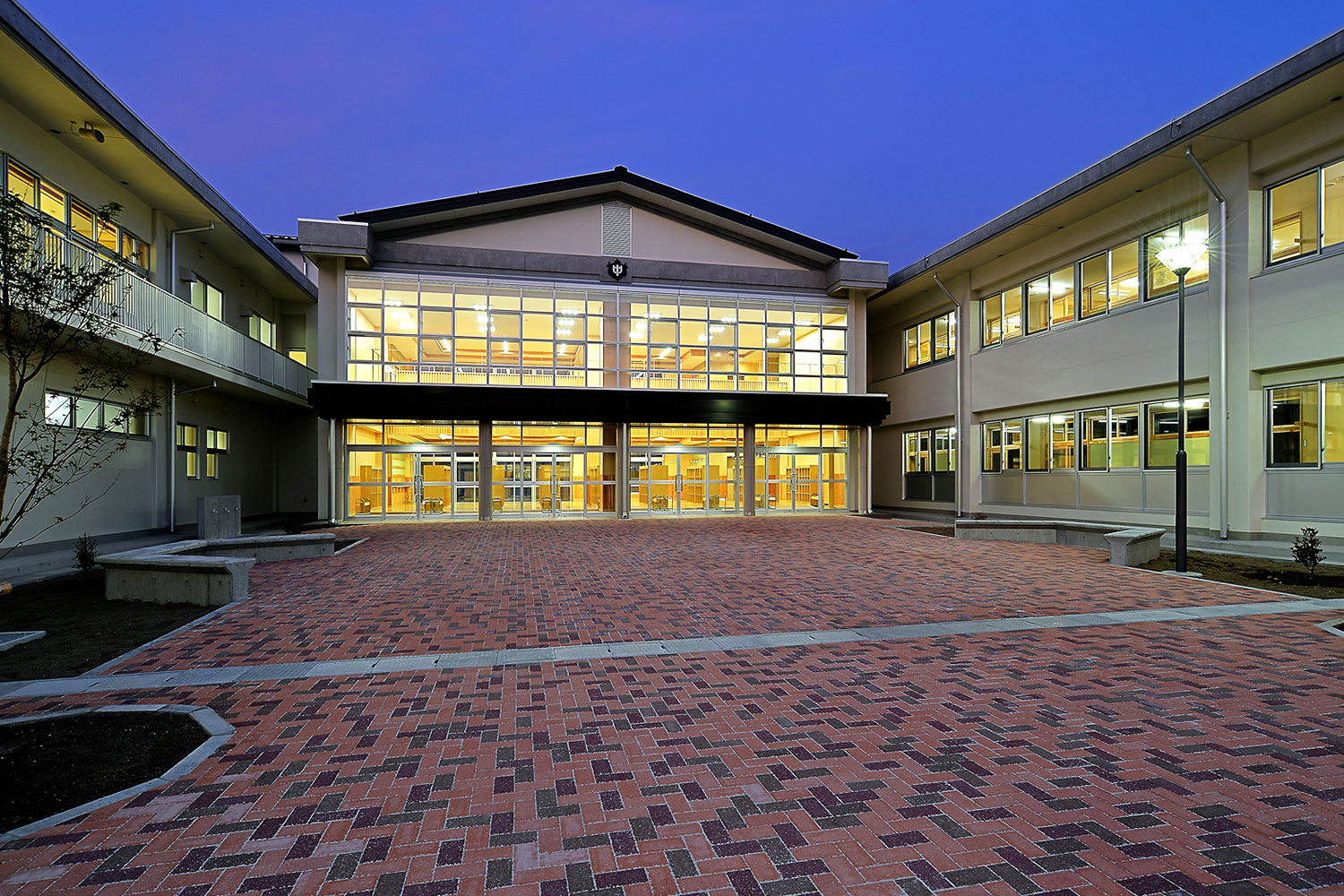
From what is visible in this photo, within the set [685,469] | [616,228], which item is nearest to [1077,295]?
[685,469]

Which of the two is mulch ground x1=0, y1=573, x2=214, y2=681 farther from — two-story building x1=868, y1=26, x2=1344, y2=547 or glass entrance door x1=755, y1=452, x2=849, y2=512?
glass entrance door x1=755, y1=452, x2=849, y2=512

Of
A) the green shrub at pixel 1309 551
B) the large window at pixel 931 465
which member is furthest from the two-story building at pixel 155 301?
the large window at pixel 931 465

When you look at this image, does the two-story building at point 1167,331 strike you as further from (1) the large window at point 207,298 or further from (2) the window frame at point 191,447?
(2) the window frame at point 191,447

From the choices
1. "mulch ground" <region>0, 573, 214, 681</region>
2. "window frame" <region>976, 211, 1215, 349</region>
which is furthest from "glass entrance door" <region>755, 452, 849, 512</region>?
"mulch ground" <region>0, 573, 214, 681</region>

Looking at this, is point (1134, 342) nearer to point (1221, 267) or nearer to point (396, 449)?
point (1221, 267)

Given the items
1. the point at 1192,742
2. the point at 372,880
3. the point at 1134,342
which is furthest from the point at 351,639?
the point at 1134,342

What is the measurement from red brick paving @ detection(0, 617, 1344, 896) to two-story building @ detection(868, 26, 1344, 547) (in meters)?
10.7

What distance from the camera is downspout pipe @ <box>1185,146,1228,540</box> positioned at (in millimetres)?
14328

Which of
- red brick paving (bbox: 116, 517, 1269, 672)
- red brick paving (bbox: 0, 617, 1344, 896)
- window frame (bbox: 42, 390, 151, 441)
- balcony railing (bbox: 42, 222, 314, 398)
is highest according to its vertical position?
balcony railing (bbox: 42, 222, 314, 398)

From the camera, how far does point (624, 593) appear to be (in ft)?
30.9

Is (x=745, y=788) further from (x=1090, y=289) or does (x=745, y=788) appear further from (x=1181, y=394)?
(x=1090, y=289)

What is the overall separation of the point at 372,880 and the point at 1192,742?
16.6 feet

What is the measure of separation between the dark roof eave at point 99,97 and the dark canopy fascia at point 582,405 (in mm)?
5817

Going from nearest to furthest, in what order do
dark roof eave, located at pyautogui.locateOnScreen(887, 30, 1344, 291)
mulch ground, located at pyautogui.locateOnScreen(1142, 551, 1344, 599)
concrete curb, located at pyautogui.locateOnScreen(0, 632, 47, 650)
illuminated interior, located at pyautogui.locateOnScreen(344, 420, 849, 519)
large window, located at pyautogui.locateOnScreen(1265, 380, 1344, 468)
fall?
concrete curb, located at pyautogui.locateOnScreen(0, 632, 47, 650), mulch ground, located at pyautogui.locateOnScreen(1142, 551, 1344, 599), dark roof eave, located at pyautogui.locateOnScreen(887, 30, 1344, 291), large window, located at pyautogui.locateOnScreen(1265, 380, 1344, 468), illuminated interior, located at pyautogui.locateOnScreen(344, 420, 849, 519)
